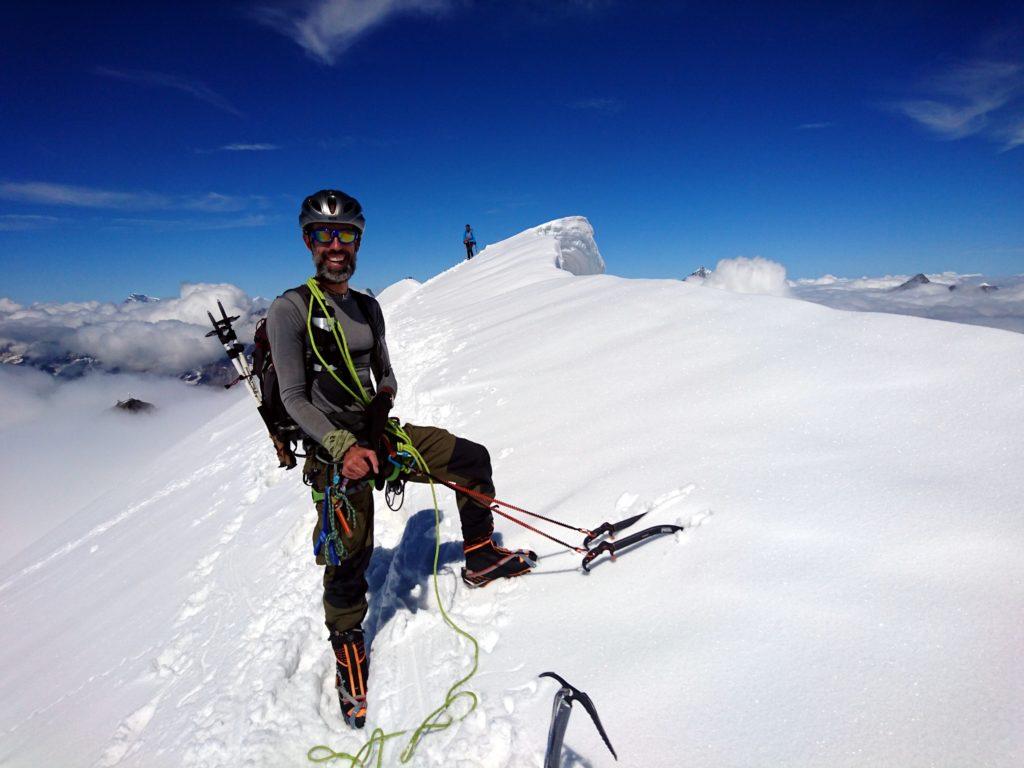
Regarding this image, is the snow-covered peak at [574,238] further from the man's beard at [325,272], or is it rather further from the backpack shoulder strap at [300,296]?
the backpack shoulder strap at [300,296]

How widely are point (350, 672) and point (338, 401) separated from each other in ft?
6.03

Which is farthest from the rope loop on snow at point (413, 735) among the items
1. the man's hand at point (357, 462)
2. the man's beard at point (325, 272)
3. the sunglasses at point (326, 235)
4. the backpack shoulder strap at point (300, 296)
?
the sunglasses at point (326, 235)

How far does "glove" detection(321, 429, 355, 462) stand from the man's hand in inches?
1.2

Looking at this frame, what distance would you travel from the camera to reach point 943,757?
183 centimetres

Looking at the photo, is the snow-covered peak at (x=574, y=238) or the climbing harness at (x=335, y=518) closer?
the climbing harness at (x=335, y=518)

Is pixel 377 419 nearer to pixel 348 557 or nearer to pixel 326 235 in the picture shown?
pixel 348 557

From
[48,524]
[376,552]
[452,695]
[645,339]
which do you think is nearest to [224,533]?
[376,552]

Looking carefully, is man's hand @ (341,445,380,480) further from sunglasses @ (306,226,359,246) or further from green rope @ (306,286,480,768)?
sunglasses @ (306,226,359,246)

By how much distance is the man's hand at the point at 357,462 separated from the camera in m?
3.03

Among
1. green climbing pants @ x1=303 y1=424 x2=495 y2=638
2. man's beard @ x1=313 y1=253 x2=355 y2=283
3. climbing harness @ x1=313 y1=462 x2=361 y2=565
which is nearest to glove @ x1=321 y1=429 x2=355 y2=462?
climbing harness @ x1=313 y1=462 x2=361 y2=565

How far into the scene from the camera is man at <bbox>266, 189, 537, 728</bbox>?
3.11 m

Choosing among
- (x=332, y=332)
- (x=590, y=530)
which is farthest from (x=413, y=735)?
(x=332, y=332)

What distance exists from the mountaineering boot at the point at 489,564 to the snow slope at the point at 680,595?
0.38ft

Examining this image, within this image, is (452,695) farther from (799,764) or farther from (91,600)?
(91,600)
